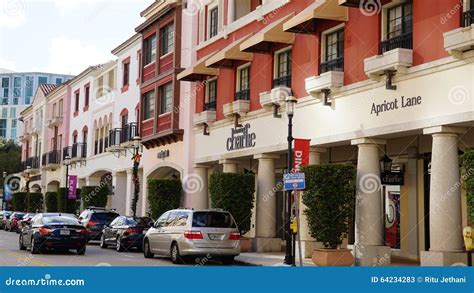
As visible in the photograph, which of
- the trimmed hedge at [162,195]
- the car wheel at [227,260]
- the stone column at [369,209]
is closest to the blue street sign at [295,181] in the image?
the stone column at [369,209]

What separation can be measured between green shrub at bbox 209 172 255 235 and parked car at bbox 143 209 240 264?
450 cm

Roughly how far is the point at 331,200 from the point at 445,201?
3538 mm

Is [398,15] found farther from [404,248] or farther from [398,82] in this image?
[404,248]

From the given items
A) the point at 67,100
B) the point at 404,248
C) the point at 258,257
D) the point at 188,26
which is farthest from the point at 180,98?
the point at 67,100

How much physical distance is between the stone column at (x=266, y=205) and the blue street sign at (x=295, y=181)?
24.5ft

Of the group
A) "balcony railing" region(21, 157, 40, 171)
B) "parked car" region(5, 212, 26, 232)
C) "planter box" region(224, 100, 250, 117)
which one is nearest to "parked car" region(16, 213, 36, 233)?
"parked car" region(5, 212, 26, 232)

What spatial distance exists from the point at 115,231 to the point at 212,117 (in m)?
6.83

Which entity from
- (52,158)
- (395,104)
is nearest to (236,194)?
(395,104)

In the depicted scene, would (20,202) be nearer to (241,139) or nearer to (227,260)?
(241,139)

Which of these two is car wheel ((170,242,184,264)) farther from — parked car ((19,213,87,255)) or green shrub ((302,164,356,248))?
green shrub ((302,164,356,248))

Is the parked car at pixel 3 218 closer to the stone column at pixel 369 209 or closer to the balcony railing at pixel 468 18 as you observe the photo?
the stone column at pixel 369 209

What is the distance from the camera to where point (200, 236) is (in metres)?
21.6

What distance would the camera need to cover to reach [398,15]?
21.0 m

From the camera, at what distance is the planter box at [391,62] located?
19641 mm
